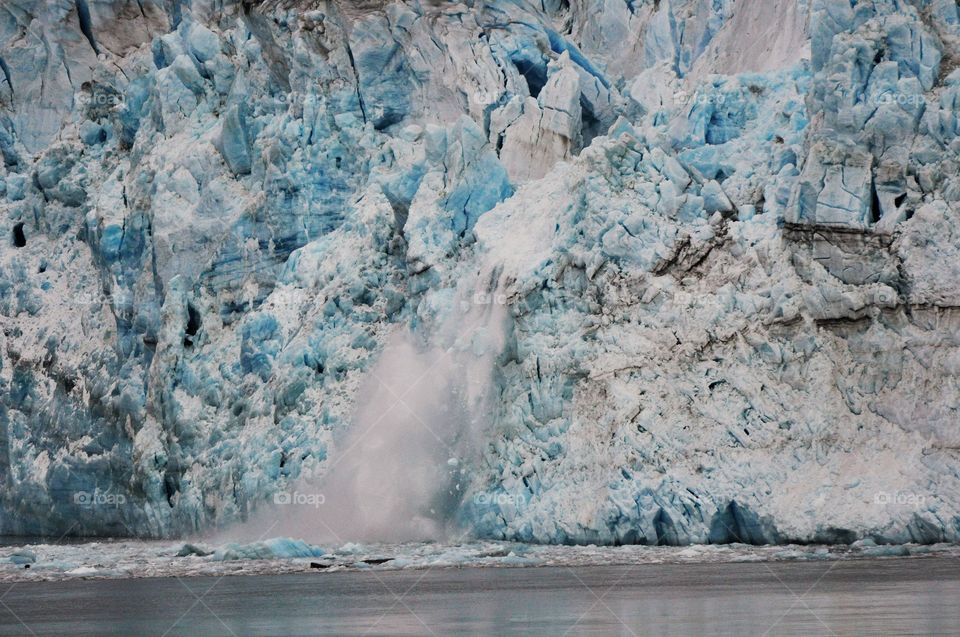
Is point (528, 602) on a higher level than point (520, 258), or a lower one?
lower

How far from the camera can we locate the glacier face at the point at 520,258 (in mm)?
24516

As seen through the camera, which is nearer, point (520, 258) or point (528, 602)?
point (528, 602)

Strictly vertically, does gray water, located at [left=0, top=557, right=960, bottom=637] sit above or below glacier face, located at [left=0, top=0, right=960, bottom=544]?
below

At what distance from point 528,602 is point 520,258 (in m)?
7.95

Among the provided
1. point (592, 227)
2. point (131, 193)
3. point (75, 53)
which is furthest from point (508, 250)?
point (75, 53)

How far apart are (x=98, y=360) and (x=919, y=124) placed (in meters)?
15.9

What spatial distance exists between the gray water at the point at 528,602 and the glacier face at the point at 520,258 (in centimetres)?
191

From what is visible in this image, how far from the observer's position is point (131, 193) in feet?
108

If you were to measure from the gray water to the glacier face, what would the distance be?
191 centimetres

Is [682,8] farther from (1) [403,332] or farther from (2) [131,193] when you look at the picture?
(2) [131,193]

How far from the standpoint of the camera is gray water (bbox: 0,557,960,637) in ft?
55.8

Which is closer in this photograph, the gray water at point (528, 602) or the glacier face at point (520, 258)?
the gray water at point (528, 602)

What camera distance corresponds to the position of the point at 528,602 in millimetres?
19688

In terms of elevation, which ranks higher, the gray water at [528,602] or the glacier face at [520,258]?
the glacier face at [520,258]
